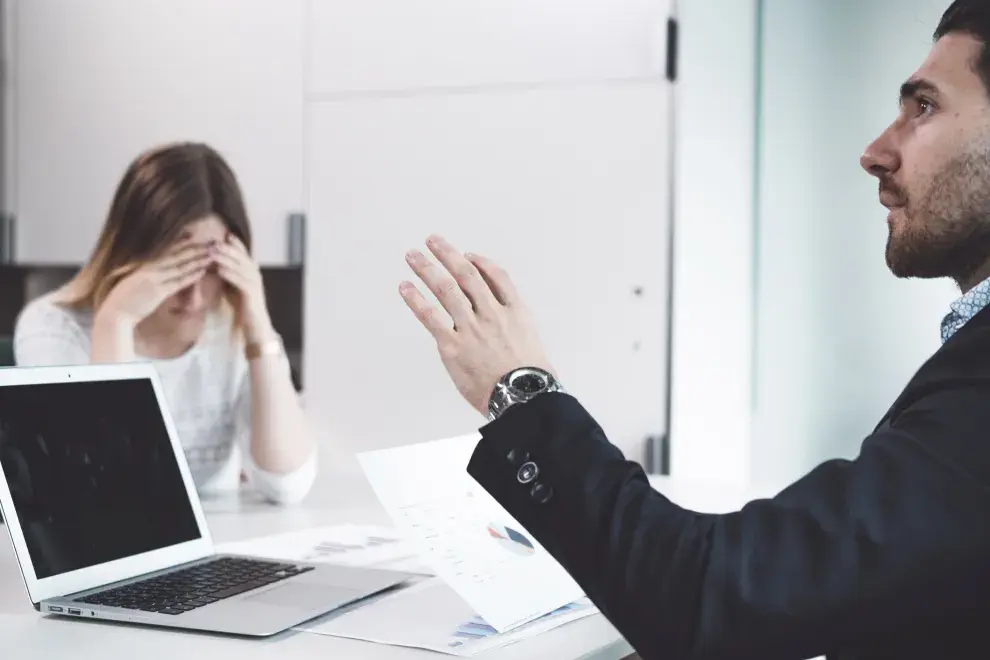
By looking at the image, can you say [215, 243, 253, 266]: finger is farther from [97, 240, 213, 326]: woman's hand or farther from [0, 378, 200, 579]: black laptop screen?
[0, 378, 200, 579]: black laptop screen

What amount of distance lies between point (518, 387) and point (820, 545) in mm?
252

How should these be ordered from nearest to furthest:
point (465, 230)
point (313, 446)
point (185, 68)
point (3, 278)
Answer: point (313, 446) → point (465, 230) → point (185, 68) → point (3, 278)

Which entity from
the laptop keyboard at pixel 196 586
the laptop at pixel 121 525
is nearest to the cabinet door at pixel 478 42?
the laptop at pixel 121 525

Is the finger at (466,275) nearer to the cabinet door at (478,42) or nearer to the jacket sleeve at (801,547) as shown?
the jacket sleeve at (801,547)

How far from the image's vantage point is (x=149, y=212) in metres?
1.93

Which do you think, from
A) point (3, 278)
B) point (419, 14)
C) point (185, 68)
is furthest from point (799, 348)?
point (3, 278)

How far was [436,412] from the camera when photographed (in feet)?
8.57

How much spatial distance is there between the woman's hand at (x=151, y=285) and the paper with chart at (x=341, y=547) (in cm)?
67

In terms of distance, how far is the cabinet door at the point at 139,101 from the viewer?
108 inches

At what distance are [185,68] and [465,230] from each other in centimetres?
89

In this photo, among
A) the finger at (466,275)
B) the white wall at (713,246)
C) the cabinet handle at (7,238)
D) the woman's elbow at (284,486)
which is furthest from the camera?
the cabinet handle at (7,238)

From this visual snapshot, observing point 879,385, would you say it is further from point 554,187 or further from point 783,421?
point 554,187

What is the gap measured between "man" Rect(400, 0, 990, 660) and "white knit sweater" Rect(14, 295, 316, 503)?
1.02 metres

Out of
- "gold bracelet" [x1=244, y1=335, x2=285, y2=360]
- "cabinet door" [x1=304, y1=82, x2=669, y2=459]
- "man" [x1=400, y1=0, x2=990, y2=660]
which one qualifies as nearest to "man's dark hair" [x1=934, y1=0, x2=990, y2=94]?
"man" [x1=400, y1=0, x2=990, y2=660]
